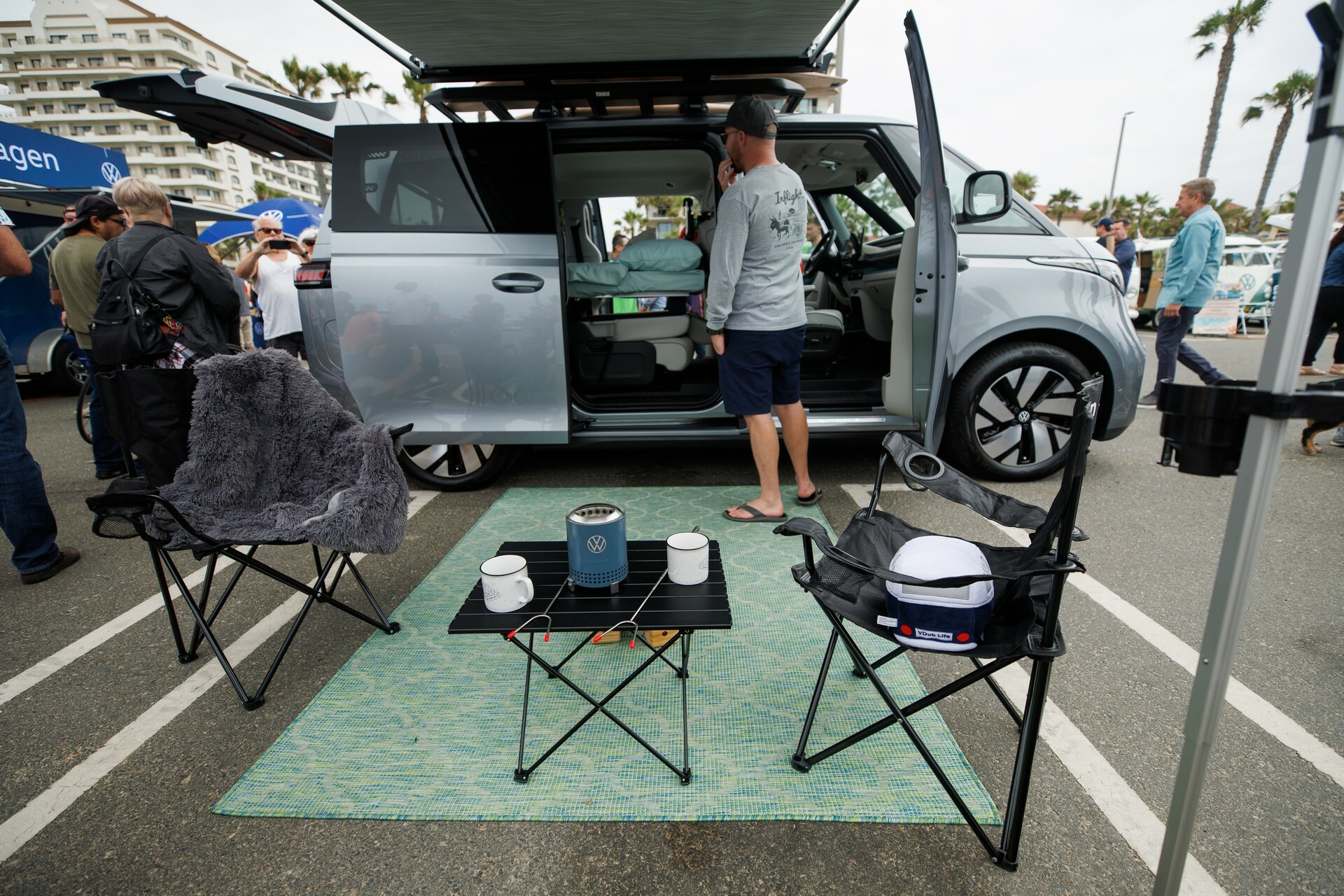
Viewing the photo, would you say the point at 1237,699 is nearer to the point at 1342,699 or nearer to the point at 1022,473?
the point at 1342,699

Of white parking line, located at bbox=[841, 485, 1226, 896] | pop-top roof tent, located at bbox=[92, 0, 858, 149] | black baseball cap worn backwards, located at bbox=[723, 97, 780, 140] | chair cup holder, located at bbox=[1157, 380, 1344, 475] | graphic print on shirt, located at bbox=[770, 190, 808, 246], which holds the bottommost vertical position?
white parking line, located at bbox=[841, 485, 1226, 896]

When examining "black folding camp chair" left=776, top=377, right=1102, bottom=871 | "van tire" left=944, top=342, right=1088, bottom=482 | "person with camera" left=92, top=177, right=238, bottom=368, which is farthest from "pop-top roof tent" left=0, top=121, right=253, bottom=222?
A: "black folding camp chair" left=776, top=377, right=1102, bottom=871

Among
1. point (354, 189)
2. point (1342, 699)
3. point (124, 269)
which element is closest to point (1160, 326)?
point (1342, 699)

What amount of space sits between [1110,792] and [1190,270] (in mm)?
4713

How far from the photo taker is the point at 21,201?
6.52 metres

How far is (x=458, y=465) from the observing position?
3.45 meters

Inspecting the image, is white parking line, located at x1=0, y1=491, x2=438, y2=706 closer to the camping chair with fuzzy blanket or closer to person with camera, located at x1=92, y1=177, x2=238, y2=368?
the camping chair with fuzzy blanket

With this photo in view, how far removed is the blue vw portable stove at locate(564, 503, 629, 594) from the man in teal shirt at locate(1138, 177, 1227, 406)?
4807 mm

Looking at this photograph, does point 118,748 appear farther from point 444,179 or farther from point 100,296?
point 444,179

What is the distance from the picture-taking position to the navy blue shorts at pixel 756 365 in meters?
2.74

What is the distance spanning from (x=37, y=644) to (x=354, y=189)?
2.07 metres

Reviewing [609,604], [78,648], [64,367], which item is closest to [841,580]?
[609,604]

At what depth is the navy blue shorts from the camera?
274 cm

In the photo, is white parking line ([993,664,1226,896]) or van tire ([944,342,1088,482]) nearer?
white parking line ([993,664,1226,896])
